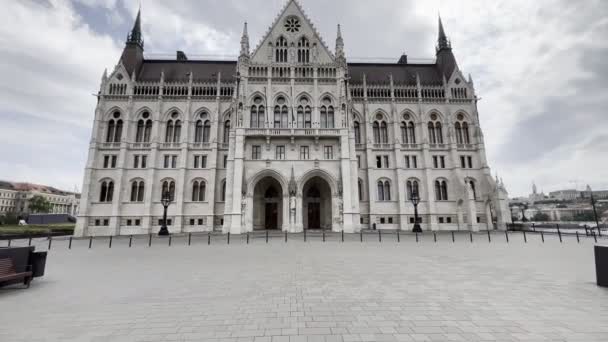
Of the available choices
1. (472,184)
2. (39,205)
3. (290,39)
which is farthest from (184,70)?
(39,205)

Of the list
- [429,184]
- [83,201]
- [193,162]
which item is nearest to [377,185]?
[429,184]

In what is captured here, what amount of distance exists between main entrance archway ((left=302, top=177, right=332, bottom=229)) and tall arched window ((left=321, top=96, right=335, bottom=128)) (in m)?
6.84

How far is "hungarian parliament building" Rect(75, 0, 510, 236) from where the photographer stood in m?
28.0

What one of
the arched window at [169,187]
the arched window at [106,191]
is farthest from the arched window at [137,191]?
the arched window at [169,187]

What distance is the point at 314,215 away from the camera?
3123 centimetres

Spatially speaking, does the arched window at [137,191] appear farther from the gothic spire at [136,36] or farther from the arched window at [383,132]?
the arched window at [383,132]

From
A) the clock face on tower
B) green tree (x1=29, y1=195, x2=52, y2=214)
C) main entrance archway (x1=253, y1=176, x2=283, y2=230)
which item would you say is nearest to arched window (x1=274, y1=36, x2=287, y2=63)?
the clock face on tower

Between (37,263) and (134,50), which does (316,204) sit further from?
(134,50)

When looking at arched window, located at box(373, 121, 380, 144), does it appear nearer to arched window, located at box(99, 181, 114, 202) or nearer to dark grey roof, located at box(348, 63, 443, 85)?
dark grey roof, located at box(348, 63, 443, 85)

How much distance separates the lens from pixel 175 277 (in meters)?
7.59

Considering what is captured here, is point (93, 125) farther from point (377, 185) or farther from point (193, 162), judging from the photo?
point (377, 185)

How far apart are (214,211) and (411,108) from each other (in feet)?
97.5

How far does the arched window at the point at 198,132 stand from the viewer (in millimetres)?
32469

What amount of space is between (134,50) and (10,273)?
1588 inches
